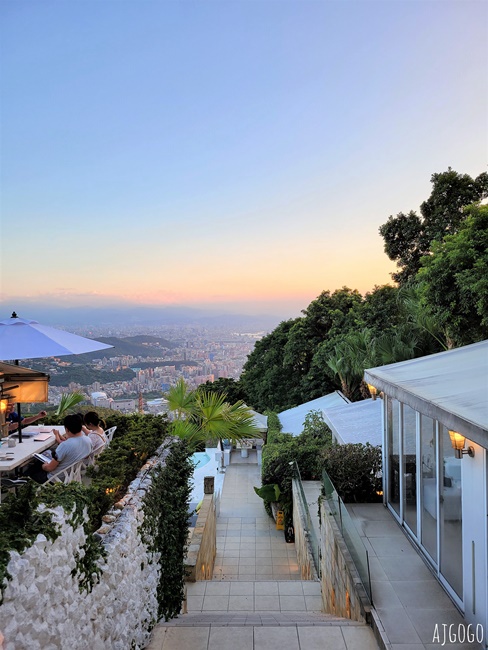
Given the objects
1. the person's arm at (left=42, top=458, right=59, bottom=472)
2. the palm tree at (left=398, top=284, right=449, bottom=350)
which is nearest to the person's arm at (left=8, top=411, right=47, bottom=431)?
the person's arm at (left=42, top=458, right=59, bottom=472)

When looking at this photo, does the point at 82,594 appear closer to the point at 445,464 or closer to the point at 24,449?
the point at 24,449

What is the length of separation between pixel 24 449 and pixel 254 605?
395cm

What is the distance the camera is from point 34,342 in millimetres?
5551

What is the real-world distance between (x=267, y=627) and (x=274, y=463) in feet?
24.2

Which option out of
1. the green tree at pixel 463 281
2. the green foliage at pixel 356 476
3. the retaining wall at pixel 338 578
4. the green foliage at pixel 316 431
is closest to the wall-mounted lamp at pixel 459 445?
the retaining wall at pixel 338 578

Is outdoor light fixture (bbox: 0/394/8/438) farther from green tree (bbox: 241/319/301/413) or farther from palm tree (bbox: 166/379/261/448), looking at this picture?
green tree (bbox: 241/319/301/413)

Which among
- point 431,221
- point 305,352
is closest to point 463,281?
point 431,221

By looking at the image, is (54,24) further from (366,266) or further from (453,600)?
(366,266)

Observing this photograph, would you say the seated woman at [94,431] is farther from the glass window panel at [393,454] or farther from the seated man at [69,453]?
the glass window panel at [393,454]

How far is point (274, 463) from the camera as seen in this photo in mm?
11477

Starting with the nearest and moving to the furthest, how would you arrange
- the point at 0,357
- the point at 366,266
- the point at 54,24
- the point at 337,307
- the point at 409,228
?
1. the point at 0,357
2. the point at 54,24
3. the point at 409,228
4. the point at 337,307
5. the point at 366,266

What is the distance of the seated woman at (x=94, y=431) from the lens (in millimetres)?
5406

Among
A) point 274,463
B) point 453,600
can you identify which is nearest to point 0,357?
point 453,600

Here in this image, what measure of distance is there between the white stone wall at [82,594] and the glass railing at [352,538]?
2147mm
